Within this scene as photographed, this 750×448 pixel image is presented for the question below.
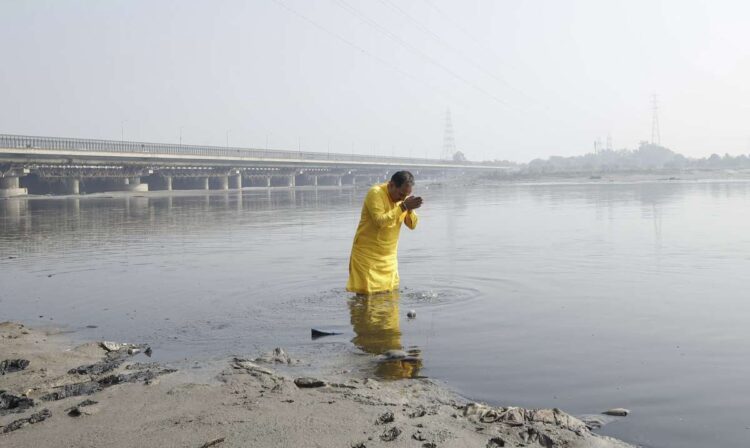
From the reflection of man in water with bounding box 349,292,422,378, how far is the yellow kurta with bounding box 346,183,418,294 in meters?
0.26

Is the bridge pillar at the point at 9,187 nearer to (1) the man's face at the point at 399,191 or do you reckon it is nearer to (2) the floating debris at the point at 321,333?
(1) the man's face at the point at 399,191

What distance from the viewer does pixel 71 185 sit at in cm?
7250

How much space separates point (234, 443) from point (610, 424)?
97.7 inches

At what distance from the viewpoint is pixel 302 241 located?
758 inches

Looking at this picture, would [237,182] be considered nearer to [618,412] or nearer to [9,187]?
[9,187]

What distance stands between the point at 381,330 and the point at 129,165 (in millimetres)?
74799

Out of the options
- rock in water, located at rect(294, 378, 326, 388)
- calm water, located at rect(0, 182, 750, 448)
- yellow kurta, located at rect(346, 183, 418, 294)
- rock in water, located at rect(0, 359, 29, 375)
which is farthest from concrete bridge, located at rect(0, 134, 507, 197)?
rock in water, located at rect(294, 378, 326, 388)

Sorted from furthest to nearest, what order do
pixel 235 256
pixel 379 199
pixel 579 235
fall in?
pixel 579 235 < pixel 235 256 < pixel 379 199

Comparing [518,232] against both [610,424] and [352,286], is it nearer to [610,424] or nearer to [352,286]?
[352,286]

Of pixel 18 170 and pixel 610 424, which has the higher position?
pixel 18 170

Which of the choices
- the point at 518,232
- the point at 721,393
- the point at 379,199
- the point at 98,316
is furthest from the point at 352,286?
the point at 518,232

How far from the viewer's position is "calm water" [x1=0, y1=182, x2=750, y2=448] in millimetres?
5586

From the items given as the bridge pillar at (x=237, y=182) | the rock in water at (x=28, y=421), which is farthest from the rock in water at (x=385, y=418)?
the bridge pillar at (x=237, y=182)

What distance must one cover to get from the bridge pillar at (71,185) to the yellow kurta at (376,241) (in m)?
69.4
